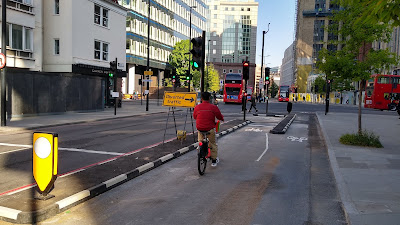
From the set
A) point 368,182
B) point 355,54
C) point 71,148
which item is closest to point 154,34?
point 355,54

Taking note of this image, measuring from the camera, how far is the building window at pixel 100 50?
99.0ft

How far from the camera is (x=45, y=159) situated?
5.29 meters

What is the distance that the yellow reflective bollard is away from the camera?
5238mm

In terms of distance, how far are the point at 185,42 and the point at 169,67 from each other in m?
5.70

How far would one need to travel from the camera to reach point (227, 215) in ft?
17.1

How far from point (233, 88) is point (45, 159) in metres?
43.5

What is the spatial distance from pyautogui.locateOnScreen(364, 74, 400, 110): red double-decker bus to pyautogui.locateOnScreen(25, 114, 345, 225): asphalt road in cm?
3733

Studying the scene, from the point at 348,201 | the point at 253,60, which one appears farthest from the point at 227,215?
the point at 253,60

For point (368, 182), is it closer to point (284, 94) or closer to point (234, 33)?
point (284, 94)

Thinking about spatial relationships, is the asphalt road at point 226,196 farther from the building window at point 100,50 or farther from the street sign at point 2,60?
the building window at point 100,50

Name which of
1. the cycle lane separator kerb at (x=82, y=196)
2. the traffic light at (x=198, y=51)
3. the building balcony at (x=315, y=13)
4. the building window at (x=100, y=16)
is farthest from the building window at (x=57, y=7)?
the building balcony at (x=315, y=13)

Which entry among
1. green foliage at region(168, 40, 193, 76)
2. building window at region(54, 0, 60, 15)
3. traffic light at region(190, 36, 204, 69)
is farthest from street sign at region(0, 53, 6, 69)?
green foliage at region(168, 40, 193, 76)

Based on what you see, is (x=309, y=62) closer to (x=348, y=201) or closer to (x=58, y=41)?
(x=58, y=41)

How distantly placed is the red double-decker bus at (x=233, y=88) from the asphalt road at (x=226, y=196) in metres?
38.0
